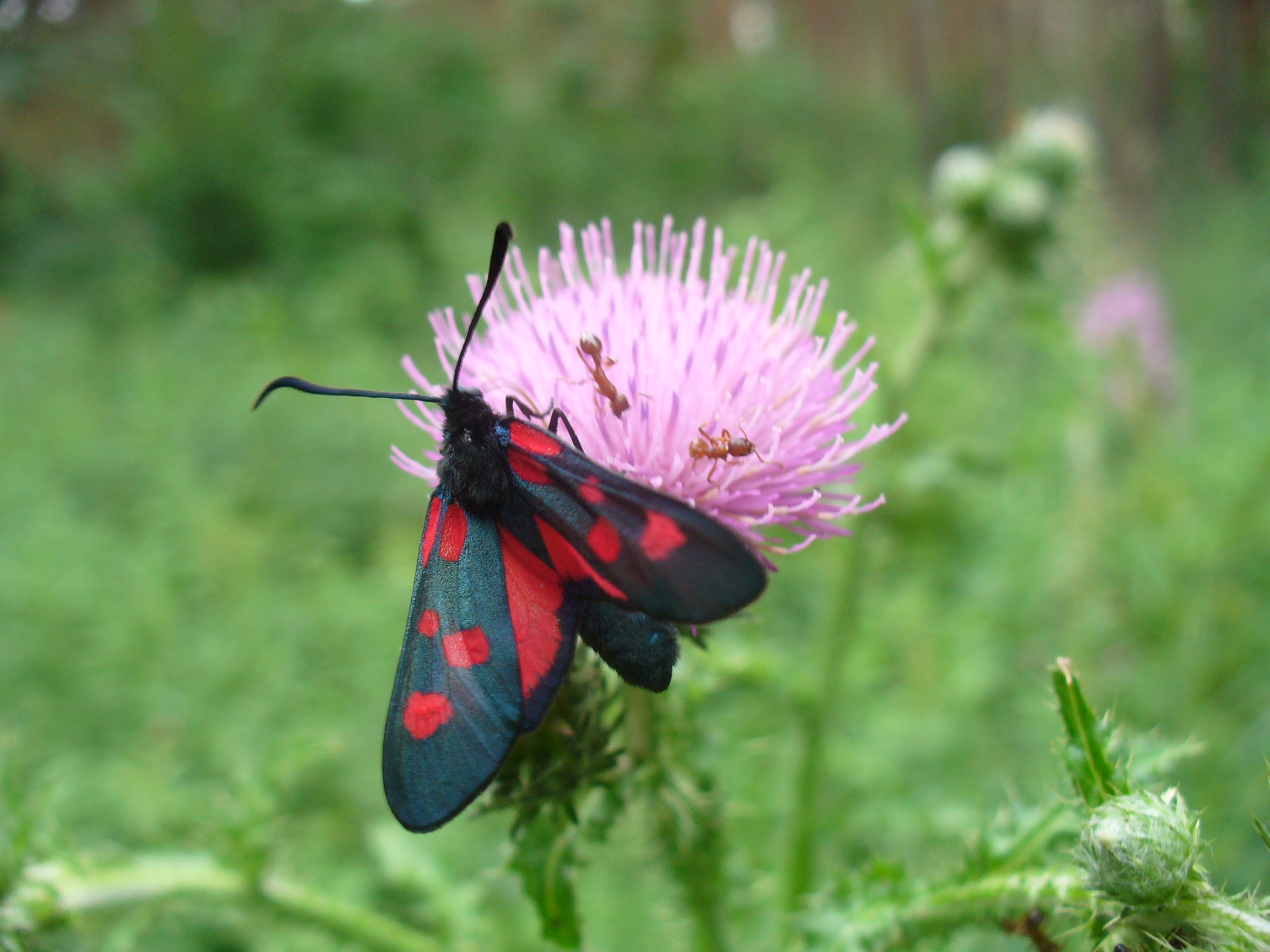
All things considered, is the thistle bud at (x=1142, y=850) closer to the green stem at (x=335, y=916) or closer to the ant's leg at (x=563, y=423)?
the ant's leg at (x=563, y=423)

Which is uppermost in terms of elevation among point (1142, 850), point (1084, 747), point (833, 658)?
point (833, 658)

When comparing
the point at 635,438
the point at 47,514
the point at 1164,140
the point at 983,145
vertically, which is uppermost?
the point at 983,145

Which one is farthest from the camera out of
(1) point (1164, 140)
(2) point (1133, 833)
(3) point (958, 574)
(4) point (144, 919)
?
(1) point (1164, 140)

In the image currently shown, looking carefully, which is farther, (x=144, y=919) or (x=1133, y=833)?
(x=144, y=919)

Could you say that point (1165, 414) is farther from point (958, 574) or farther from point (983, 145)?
point (983, 145)

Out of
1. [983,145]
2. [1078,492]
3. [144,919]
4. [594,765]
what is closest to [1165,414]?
[1078,492]

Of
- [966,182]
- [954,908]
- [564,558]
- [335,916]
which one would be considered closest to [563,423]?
[564,558]

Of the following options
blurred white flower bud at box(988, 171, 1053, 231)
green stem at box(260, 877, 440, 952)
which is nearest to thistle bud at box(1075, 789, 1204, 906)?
green stem at box(260, 877, 440, 952)

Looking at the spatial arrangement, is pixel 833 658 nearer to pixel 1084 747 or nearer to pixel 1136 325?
pixel 1084 747
